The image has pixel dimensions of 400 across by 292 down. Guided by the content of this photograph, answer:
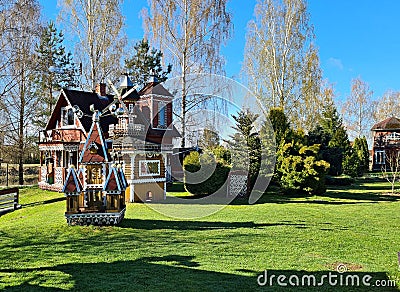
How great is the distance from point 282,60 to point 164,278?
75.2 feet

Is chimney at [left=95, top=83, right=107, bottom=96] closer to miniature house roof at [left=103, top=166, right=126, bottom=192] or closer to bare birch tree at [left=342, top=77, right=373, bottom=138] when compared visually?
miniature house roof at [left=103, top=166, right=126, bottom=192]

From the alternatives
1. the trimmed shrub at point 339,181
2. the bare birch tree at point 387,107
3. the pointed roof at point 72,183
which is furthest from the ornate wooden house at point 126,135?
the bare birch tree at point 387,107

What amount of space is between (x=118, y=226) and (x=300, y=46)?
21.5 meters

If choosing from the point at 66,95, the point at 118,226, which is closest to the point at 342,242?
the point at 118,226

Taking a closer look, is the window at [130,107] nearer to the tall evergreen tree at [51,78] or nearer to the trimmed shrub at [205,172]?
the trimmed shrub at [205,172]

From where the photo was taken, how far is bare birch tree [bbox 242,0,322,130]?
2614cm

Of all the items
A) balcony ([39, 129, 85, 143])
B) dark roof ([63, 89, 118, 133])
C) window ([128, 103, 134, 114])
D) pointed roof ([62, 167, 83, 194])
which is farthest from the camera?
balcony ([39, 129, 85, 143])

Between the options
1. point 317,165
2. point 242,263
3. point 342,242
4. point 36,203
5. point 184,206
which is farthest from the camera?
point 317,165

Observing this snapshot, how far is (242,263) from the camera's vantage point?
6.61m

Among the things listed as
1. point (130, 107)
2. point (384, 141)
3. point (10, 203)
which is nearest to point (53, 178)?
point (10, 203)

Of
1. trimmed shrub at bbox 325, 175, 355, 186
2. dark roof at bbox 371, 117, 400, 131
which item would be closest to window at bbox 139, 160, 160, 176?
trimmed shrub at bbox 325, 175, 355, 186

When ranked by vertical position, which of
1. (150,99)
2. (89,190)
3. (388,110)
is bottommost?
(89,190)

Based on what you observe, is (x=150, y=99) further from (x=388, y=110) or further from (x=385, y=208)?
(x=388, y=110)

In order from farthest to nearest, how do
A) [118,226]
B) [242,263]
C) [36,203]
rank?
[36,203] → [118,226] → [242,263]
